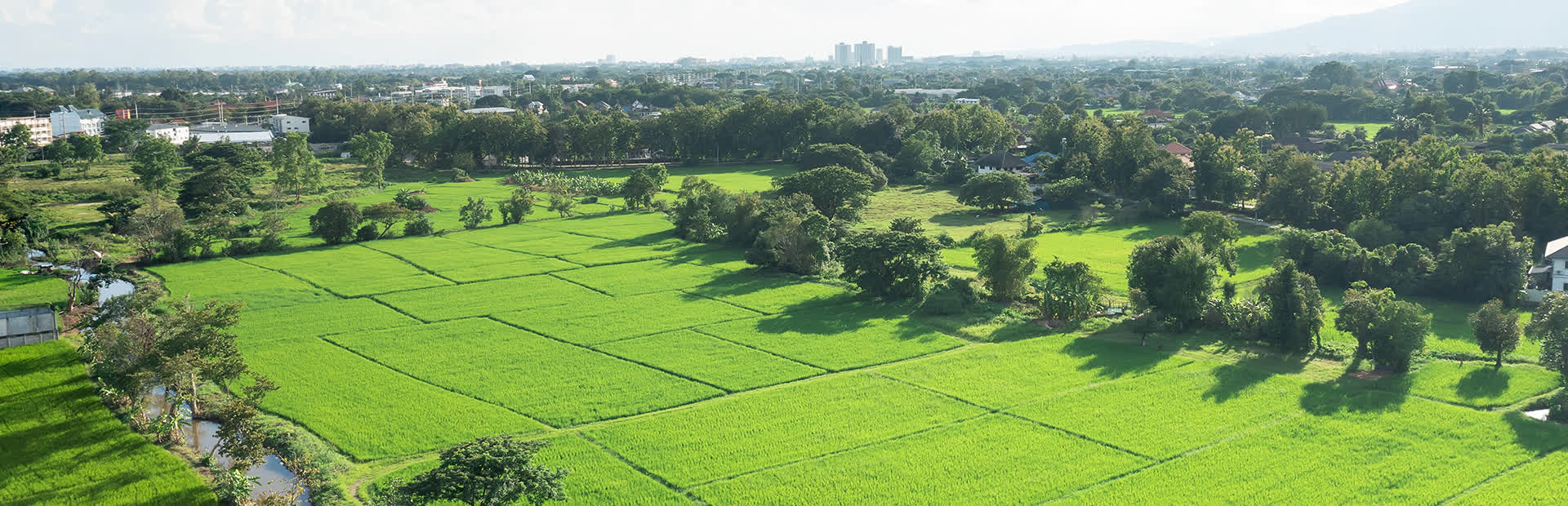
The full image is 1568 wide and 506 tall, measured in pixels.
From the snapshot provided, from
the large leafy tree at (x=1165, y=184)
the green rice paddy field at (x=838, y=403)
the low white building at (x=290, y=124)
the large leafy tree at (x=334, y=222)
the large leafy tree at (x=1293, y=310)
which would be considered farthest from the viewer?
the low white building at (x=290, y=124)

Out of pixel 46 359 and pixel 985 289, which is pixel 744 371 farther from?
pixel 46 359

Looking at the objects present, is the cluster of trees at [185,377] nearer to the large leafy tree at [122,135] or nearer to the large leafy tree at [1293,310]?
the large leafy tree at [1293,310]

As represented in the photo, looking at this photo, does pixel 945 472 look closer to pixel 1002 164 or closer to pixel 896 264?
pixel 896 264

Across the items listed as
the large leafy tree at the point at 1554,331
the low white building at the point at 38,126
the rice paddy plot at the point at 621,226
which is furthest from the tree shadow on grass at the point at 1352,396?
the low white building at the point at 38,126

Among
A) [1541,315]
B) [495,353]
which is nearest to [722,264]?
[495,353]

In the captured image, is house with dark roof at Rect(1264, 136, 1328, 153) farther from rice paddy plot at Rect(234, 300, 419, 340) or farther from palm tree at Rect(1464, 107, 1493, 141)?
rice paddy plot at Rect(234, 300, 419, 340)
